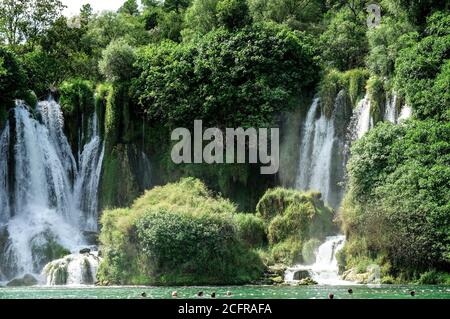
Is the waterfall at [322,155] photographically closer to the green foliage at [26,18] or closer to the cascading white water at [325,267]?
the cascading white water at [325,267]

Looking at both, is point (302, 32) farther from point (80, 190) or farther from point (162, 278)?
point (162, 278)

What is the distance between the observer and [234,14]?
56156 mm

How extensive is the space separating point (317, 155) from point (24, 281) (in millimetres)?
18473

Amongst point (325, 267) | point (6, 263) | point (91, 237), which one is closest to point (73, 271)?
point (6, 263)

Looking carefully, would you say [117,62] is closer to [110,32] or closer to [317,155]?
[110,32]

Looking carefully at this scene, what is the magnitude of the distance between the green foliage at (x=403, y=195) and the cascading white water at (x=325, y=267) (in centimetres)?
129

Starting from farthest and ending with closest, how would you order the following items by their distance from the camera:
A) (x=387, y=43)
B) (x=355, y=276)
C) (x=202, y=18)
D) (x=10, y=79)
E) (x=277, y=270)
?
1. (x=202, y=18)
2. (x=10, y=79)
3. (x=387, y=43)
4. (x=277, y=270)
5. (x=355, y=276)

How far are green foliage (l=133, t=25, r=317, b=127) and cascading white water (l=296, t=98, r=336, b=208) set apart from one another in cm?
269

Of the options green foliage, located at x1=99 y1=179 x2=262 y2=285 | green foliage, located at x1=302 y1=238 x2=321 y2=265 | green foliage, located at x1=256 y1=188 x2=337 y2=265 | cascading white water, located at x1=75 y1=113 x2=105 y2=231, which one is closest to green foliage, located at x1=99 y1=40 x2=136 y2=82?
cascading white water, located at x1=75 y1=113 x2=105 y2=231

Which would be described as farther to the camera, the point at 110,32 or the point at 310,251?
the point at 110,32

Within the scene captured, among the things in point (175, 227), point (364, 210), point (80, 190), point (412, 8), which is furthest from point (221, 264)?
point (412, 8)

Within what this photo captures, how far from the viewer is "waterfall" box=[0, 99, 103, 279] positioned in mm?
48625

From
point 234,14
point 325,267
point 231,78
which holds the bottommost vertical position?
point 325,267
